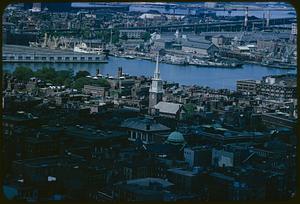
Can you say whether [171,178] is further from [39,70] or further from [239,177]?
[39,70]

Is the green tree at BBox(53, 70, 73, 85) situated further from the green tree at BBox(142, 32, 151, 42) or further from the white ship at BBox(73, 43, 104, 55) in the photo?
the green tree at BBox(142, 32, 151, 42)

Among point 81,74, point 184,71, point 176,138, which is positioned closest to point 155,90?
point 81,74

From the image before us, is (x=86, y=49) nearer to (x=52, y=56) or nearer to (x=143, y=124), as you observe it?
(x=52, y=56)

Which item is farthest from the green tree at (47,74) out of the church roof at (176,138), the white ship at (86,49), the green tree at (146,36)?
the church roof at (176,138)

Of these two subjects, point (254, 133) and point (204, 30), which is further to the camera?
point (204, 30)

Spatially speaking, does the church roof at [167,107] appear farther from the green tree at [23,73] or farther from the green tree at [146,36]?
the green tree at [23,73]

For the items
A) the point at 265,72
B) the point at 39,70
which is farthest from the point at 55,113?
the point at 265,72
